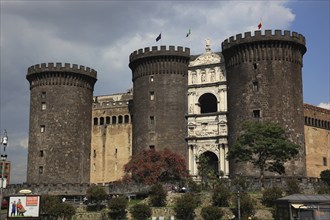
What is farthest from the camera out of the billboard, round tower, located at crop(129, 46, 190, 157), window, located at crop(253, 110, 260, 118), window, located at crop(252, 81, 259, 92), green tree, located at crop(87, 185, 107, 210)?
round tower, located at crop(129, 46, 190, 157)

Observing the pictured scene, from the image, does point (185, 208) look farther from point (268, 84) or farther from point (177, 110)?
point (177, 110)

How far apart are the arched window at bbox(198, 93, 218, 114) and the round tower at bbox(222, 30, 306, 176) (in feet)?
20.4

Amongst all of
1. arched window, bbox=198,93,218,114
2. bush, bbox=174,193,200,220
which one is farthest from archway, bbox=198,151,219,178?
bush, bbox=174,193,200,220

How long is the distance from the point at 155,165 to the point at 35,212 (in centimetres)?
1749

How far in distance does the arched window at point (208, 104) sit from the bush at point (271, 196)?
2450 cm

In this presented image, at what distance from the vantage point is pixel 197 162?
61000mm

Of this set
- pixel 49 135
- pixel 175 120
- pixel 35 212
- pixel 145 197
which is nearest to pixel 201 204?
pixel 145 197

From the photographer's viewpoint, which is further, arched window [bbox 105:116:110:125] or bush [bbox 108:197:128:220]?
arched window [bbox 105:116:110:125]

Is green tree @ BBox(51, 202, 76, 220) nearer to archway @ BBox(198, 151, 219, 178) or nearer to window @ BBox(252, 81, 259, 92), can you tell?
archway @ BBox(198, 151, 219, 178)

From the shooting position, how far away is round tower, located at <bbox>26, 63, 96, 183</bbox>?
6600 cm

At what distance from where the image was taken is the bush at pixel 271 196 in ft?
142

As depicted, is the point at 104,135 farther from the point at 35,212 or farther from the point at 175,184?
the point at 35,212

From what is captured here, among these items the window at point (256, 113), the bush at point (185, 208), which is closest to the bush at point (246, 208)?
the bush at point (185, 208)

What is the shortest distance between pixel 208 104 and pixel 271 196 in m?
26.5
